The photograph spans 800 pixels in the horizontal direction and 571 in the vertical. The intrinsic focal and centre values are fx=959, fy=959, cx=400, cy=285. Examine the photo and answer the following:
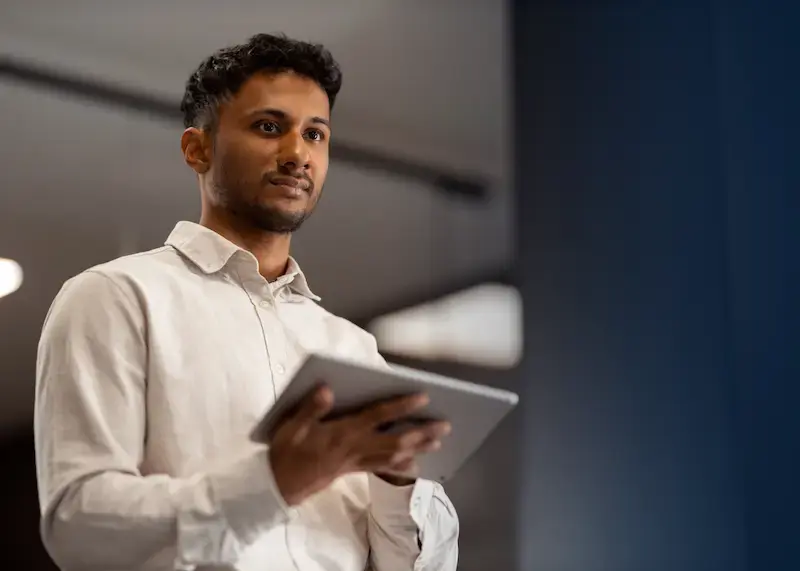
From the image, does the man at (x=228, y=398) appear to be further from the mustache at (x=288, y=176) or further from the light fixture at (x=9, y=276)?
the light fixture at (x=9, y=276)

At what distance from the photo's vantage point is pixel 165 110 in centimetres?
185

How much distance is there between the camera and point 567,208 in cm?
216

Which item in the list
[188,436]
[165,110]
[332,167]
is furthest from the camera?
[332,167]

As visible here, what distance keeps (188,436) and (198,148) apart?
1.40 ft

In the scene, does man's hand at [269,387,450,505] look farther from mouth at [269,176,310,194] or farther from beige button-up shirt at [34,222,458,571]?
mouth at [269,176,310,194]

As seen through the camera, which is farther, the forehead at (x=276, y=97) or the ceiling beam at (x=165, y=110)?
the ceiling beam at (x=165, y=110)

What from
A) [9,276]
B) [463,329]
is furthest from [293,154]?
[463,329]

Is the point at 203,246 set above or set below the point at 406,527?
above

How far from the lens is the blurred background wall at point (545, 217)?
178 centimetres

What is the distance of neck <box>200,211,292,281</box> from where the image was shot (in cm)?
127

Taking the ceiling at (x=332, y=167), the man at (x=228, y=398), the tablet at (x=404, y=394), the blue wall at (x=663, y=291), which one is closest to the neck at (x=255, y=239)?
the man at (x=228, y=398)

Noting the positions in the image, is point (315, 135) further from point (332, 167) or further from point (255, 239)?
point (332, 167)

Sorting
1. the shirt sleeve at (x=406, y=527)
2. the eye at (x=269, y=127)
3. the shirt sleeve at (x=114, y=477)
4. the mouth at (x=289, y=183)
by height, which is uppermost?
the eye at (x=269, y=127)

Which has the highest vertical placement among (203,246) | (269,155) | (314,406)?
(269,155)
